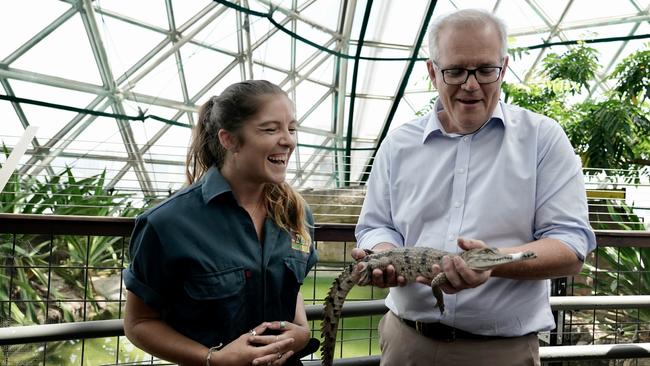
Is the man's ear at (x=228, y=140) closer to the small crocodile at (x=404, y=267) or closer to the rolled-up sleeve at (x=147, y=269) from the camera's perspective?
the rolled-up sleeve at (x=147, y=269)

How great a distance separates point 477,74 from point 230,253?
0.84 m

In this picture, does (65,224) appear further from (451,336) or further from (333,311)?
(451,336)

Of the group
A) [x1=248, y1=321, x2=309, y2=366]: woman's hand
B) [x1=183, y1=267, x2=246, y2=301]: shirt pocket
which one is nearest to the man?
[x1=248, y1=321, x2=309, y2=366]: woman's hand

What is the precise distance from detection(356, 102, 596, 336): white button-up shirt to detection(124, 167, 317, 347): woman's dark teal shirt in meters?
0.37

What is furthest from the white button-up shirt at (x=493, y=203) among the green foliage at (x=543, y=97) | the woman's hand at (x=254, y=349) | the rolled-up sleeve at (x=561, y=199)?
the green foliage at (x=543, y=97)

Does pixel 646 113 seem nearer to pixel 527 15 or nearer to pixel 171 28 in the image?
pixel 527 15

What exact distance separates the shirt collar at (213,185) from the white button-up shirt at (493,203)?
0.51 metres

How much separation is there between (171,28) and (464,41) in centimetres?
1142

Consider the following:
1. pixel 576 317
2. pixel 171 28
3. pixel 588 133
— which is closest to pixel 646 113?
pixel 588 133

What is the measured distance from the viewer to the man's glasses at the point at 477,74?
1.77 metres

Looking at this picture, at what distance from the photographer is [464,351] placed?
71.6 inches

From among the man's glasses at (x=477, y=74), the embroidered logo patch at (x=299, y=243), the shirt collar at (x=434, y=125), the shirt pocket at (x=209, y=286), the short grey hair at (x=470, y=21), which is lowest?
the shirt pocket at (x=209, y=286)

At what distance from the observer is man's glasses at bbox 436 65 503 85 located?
1.77m

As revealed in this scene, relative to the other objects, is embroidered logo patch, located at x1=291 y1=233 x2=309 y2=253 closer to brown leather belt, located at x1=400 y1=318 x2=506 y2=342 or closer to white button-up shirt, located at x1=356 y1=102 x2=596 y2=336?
white button-up shirt, located at x1=356 y1=102 x2=596 y2=336
